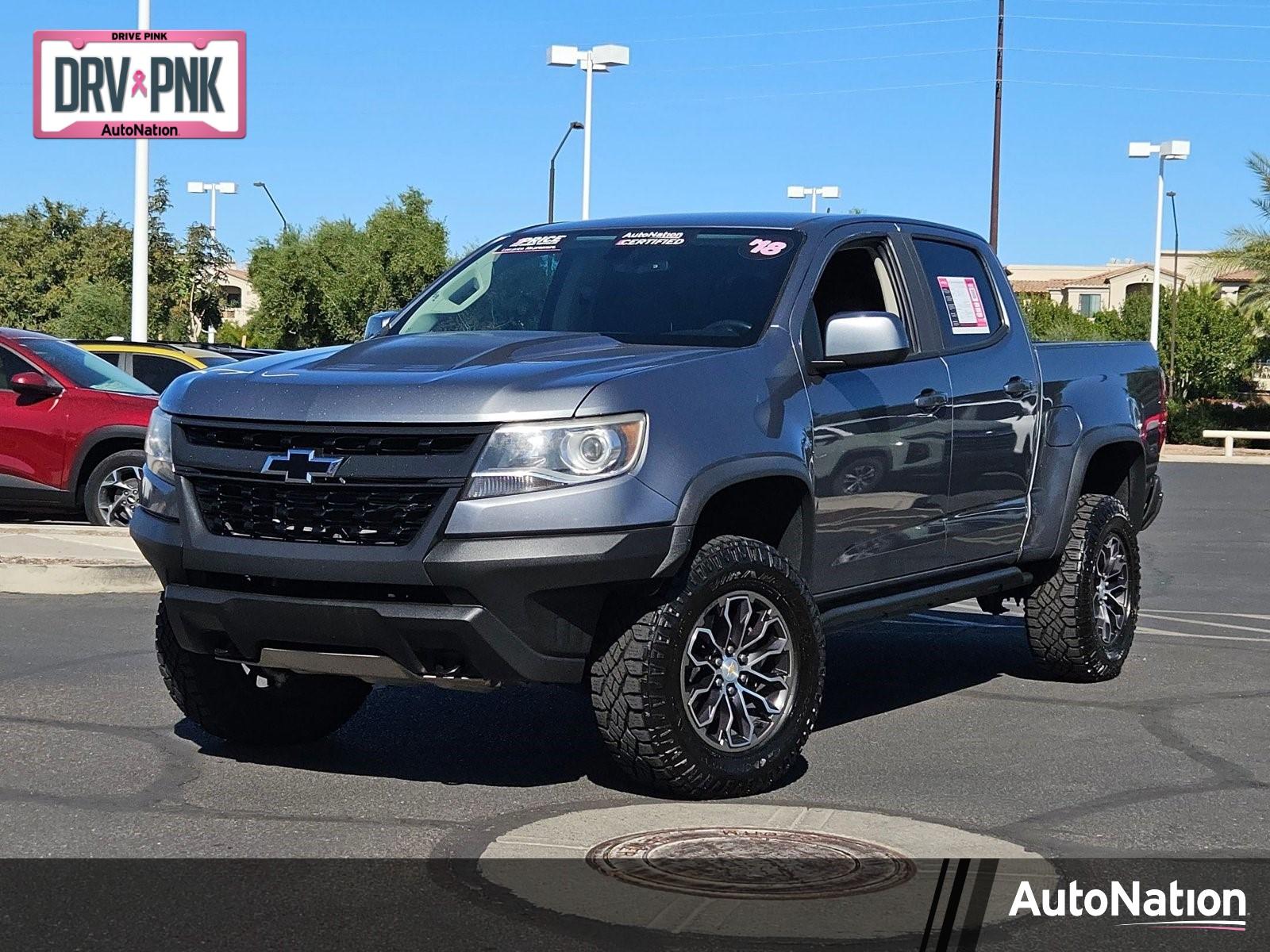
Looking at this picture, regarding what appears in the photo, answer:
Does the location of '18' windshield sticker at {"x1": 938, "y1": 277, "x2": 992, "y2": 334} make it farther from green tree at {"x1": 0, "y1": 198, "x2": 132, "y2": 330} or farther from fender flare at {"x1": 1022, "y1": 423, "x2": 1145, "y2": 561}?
green tree at {"x1": 0, "y1": 198, "x2": 132, "y2": 330}

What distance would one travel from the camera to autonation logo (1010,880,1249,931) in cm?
464

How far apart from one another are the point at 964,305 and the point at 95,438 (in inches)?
333

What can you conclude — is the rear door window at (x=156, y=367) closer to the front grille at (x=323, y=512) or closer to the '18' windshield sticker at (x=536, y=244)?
the '18' windshield sticker at (x=536, y=244)

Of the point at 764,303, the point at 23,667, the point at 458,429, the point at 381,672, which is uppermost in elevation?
the point at 764,303

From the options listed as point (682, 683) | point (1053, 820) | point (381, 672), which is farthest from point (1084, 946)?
point (381, 672)

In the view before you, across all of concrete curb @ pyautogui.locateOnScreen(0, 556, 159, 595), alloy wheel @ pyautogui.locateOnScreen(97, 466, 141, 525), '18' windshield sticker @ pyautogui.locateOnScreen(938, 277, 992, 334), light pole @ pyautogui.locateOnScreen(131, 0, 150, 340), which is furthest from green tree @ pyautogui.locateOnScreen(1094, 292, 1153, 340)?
'18' windshield sticker @ pyautogui.locateOnScreen(938, 277, 992, 334)

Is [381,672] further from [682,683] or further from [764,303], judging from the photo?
[764,303]

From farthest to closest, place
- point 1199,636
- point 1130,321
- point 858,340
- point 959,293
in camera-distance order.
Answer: point 1130,321 < point 1199,636 < point 959,293 < point 858,340

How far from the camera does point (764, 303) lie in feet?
21.5

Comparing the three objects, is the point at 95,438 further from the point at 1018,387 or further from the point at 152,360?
the point at 1018,387

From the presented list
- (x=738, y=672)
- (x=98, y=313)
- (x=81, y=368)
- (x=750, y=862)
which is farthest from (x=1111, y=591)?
(x=98, y=313)

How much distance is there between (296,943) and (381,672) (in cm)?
135

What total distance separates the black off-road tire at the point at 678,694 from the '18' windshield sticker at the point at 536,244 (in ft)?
6.18

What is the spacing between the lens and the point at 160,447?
20.0 ft
